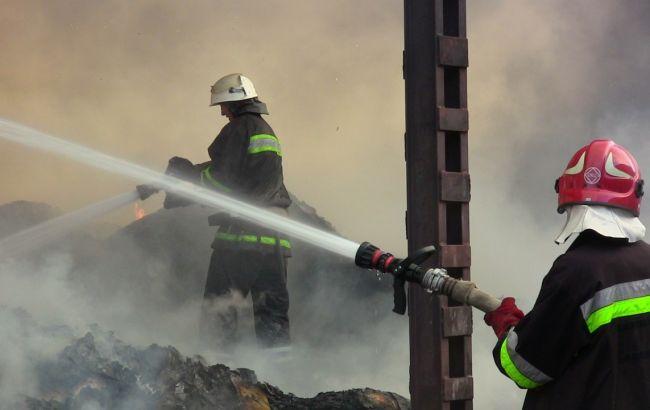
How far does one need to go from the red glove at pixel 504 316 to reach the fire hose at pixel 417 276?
103mm

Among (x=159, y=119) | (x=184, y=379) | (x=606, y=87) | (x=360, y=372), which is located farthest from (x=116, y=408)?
(x=606, y=87)

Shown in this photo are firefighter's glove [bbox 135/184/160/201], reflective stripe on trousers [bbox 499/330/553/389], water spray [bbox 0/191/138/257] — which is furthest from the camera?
water spray [bbox 0/191/138/257]

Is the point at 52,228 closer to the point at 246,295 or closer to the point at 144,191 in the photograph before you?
the point at 144,191

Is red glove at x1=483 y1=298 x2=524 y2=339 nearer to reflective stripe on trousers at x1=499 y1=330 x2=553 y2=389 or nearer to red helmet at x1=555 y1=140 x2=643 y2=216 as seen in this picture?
reflective stripe on trousers at x1=499 y1=330 x2=553 y2=389

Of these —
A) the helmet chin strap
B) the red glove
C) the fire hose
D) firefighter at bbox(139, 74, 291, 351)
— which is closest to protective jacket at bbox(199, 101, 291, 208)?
firefighter at bbox(139, 74, 291, 351)

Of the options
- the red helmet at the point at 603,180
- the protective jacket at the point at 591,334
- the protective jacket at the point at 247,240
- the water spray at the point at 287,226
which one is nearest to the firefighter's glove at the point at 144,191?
the water spray at the point at 287,226

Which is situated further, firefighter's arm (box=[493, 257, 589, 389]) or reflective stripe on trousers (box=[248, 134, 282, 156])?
reflective stripe on trousers (box=[248, 134, 282, 156])

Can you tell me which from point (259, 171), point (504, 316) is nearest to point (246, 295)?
point (259, 171)

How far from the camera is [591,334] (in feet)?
9.18

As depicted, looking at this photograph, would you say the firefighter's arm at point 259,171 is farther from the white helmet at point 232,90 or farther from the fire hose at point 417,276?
the fire hose at point 417,276

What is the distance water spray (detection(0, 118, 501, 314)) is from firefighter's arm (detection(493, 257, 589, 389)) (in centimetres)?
31

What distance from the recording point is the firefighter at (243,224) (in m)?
6.34

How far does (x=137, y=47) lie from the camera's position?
7.75 metres

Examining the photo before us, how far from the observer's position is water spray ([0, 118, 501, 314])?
3.34 m
